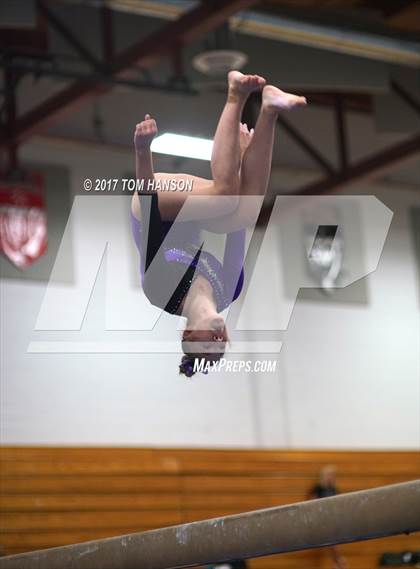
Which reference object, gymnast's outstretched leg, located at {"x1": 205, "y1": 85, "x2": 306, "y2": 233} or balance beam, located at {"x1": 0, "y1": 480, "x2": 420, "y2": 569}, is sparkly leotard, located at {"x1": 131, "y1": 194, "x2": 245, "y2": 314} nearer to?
gymnast's outstretched leg, located at {"x1": 205, "y1": 85, "x2": 306, "y2": 233}

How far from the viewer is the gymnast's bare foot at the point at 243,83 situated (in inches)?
168

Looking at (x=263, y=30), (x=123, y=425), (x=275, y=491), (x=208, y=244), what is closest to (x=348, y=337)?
(x=275, y=491)

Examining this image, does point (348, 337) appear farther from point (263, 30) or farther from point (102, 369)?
point (263, 30)

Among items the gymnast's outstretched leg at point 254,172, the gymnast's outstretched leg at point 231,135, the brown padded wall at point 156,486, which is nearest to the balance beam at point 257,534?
the gymnast's outstretched leg at point 254,172

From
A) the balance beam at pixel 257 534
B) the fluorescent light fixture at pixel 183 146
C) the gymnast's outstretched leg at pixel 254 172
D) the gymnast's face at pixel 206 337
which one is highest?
the fluorescent light fixture at pixel 183 146

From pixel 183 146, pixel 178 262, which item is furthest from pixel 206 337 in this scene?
pixel 183 146

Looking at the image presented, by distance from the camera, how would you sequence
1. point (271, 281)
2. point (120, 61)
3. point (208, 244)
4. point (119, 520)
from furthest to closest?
point (271, 281)
point (119, 520)
point (120, 61)
point (208, 244)

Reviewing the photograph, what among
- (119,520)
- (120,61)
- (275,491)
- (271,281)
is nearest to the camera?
(120,61)

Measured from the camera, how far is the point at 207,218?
452 centimetres

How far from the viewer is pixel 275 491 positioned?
1189 cm

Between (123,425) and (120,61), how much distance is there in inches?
150

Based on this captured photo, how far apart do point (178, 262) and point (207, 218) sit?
23 cm

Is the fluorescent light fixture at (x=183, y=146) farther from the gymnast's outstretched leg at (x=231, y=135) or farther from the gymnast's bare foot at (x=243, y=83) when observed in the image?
the gymnast's bare foot at (x=243, y=83)

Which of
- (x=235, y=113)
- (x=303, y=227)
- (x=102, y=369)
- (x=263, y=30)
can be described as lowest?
(x=235, y=113)
